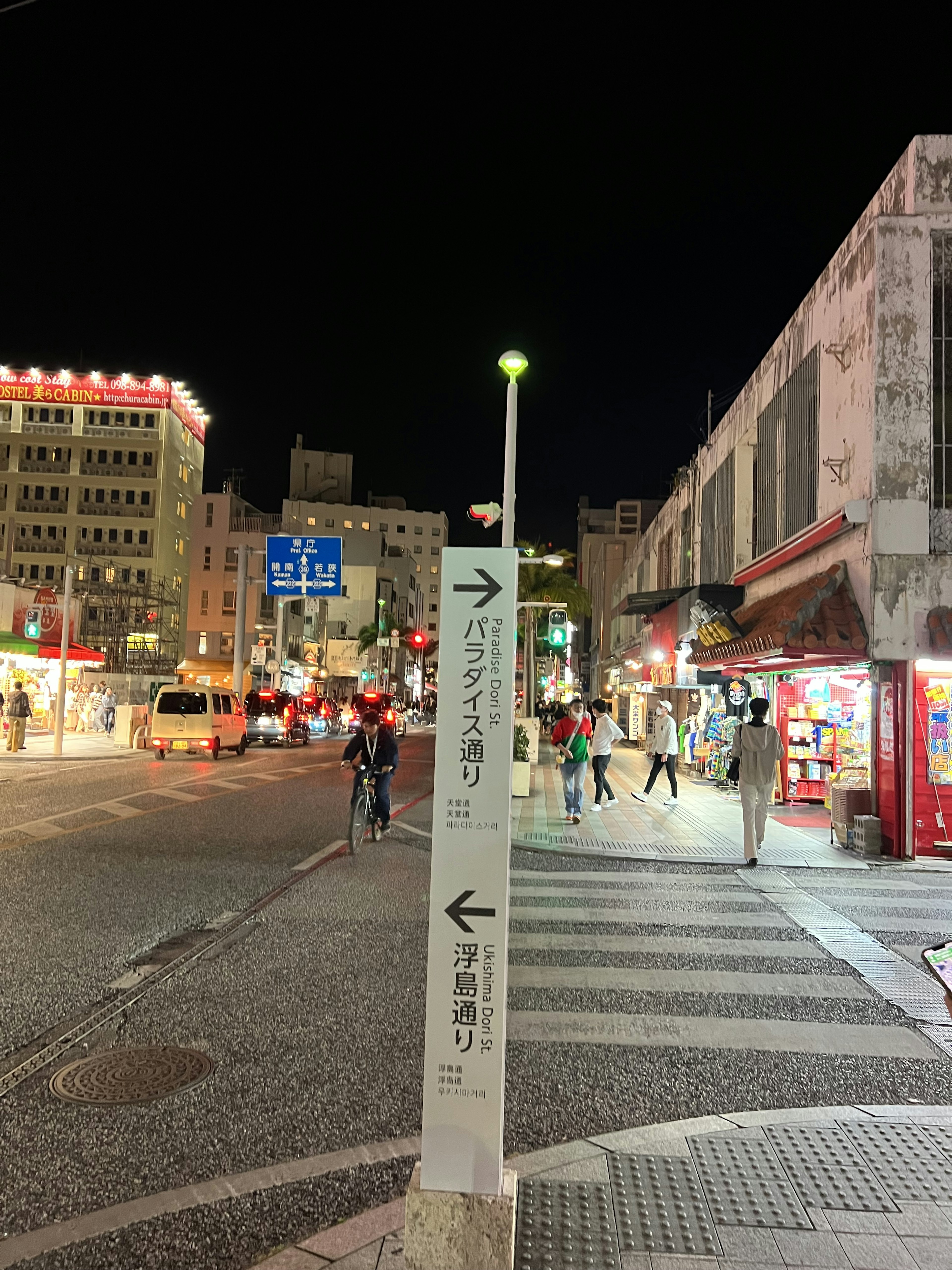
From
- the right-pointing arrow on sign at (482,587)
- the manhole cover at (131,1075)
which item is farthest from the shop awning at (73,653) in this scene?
the right-pointing arrow on sign at (482,587)

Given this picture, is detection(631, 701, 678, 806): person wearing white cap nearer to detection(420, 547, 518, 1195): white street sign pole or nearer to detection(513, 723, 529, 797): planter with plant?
detection(513, 723, 529, 797): planter with plant

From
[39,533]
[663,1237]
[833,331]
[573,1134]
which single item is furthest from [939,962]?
[39,533]

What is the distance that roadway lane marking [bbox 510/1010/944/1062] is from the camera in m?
5.21

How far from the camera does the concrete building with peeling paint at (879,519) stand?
1249 centimetres

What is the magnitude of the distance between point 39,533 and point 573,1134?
87.3 m

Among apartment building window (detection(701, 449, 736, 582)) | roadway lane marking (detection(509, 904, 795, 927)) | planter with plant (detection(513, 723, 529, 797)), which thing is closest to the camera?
roadway lane marking (detection(509, 904, 795, 927))

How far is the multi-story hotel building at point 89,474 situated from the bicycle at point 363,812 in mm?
73132

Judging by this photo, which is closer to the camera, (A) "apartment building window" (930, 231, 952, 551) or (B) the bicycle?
(B) the bicycle

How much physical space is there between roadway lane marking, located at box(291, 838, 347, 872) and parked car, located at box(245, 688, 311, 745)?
2206 centimetres

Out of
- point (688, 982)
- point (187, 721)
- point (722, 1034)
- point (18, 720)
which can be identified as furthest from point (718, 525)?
A: point (18, 720)

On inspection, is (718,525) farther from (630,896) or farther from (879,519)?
(630,896)

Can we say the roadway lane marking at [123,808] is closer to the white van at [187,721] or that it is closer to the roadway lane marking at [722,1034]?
the white van at [187,721]

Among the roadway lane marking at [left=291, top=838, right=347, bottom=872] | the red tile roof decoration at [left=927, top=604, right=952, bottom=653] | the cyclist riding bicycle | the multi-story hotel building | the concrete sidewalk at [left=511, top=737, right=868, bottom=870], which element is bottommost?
the roadway lane marking at [left=291, top=838, right=347, bottom=872]

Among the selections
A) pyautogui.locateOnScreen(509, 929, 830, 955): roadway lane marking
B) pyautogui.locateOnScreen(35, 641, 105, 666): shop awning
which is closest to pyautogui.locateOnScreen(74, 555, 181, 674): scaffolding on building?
pyautogui.locateOnScreen(35, 641, 105, 666): shop awning
